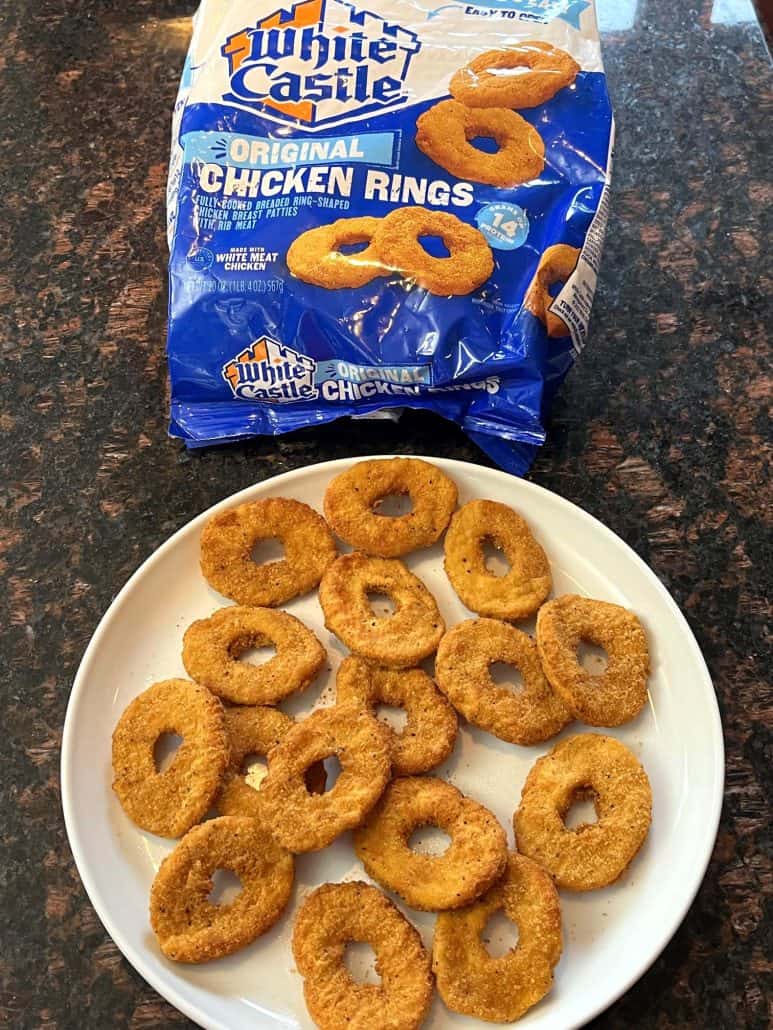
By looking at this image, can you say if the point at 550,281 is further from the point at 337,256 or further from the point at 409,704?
the point at 409,704

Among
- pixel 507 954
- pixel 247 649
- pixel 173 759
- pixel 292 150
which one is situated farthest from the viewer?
pixel 292 150

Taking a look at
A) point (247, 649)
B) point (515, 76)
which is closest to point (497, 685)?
point (247, 649)

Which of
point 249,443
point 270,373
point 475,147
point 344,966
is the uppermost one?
point 475,147

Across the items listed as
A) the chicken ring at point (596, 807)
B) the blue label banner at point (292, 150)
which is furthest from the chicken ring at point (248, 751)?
the blue label banner at point (292, 150)

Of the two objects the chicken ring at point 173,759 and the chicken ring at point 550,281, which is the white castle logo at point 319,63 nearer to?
the chicken ring at point 550,281

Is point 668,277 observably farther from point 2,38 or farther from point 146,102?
point 2,38

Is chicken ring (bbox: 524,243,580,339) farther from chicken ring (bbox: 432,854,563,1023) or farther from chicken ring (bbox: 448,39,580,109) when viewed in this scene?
chicken ring (bbox: 432,854,563,1023)

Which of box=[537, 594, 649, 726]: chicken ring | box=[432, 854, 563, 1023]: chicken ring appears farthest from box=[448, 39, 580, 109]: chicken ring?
box=[432, 854, 563, 1023]: chicken ring
